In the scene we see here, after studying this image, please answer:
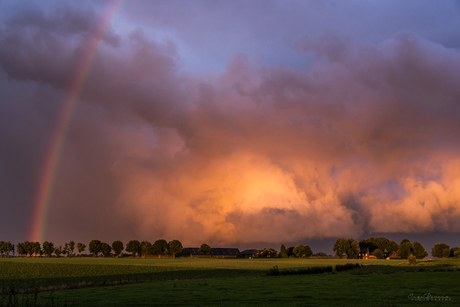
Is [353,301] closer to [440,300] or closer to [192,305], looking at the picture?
[440,300]

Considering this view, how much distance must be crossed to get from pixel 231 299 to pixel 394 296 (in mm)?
15472

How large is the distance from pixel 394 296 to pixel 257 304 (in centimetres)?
1393

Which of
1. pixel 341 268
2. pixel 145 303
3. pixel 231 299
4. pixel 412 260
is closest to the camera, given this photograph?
pixel 145 303

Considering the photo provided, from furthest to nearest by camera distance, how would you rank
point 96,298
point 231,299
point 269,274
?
point 269,274
point 96,298
point 231,299

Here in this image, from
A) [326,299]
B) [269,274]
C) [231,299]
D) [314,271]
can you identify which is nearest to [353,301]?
[326,299]

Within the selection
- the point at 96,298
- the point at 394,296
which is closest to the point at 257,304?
the point at 394,296

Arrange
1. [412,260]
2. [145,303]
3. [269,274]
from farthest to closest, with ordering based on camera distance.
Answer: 1. [412,260]
2. [269,274]
3. [145,303]

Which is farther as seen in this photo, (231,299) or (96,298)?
(96,298)

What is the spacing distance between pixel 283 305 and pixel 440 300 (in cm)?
1354

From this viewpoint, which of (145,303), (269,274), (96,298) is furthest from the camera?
(269,274)

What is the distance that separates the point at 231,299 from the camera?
1348 inches

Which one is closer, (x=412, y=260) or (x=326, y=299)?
(x=326, y=299)

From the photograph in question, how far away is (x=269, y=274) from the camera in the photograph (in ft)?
243

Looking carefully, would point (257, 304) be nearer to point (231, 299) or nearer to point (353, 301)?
point (231, 299)
